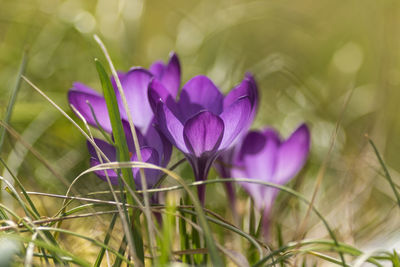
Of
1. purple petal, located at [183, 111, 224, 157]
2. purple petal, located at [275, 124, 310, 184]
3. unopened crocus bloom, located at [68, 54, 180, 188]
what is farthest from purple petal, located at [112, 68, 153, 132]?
purple petal, located at [275, 124, 310, 184]

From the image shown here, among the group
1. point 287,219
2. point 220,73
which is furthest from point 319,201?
point 220,73

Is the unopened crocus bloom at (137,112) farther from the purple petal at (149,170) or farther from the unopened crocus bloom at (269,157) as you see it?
the unopened crocus bloom at (269,157)

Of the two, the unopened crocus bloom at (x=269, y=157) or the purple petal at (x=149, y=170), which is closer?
the purple petal at (x=149, y=170)

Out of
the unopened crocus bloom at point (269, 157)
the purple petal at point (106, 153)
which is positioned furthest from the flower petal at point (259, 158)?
the purple petal at point (106, 153)

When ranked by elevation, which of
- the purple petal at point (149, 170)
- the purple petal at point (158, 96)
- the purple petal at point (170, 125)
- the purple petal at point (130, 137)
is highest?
the purple petal at point (158, 96)

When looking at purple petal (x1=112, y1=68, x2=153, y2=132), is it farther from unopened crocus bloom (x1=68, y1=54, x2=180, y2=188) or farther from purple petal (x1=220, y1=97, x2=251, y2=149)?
purple petal (x1=220, y1=97, x2=251, y2=149)

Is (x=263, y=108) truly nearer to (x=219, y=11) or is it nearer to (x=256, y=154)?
(x=219, y=11)

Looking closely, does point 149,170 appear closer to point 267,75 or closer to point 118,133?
point 118,133
